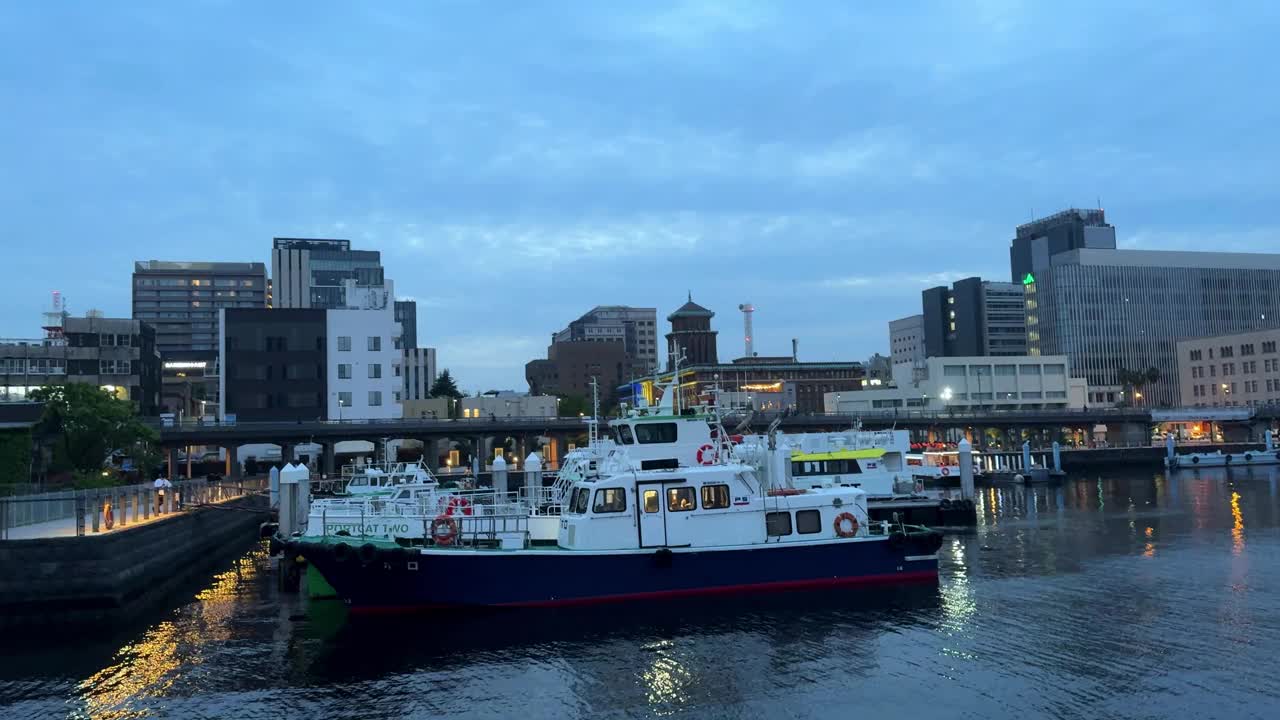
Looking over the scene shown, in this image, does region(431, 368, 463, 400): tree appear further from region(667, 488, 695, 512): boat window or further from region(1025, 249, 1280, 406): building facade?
region(667, 488, 695, 512): boat window

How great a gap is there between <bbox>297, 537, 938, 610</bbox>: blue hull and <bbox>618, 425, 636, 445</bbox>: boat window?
4.17 meters

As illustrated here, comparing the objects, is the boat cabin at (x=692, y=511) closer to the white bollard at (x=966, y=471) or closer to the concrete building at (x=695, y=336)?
the white bollard at (x=966, y=471)

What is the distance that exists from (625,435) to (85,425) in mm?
32828

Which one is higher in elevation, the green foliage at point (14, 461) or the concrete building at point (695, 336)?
the concrete building at point (695, 336)

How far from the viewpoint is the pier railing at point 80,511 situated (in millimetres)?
30734

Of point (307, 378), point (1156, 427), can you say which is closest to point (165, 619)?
point (307, 378)

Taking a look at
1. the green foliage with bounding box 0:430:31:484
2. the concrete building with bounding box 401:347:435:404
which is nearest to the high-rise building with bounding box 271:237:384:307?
the concrete building with bounding box 401:347:435:404

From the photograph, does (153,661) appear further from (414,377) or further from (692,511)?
(414,377)

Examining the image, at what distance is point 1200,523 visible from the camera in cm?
4775

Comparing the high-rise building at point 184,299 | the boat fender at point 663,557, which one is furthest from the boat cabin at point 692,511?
the high-rise building at point 184,299

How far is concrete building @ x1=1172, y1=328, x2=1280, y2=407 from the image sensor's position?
12912cm

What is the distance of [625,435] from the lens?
106 ft

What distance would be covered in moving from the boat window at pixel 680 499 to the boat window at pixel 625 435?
262cm

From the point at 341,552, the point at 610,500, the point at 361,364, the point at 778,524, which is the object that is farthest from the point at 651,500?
the point at 361,364
